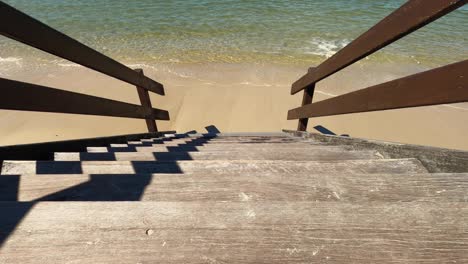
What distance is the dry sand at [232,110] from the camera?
5773mm

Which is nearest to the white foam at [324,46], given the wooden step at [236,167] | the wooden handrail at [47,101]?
the wooden handrail at [47,101]

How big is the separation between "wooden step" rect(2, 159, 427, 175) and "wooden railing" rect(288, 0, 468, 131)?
0.37m

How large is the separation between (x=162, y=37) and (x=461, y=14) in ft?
36.1

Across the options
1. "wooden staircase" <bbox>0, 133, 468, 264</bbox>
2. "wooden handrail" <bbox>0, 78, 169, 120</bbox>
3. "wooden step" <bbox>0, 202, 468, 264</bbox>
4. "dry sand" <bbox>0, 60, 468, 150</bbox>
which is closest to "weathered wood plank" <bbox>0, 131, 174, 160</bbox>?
"wooden handrail" <bbox>0, 78, 169, 120</bbox>

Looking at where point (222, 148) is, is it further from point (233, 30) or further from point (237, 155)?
point (233, 30)

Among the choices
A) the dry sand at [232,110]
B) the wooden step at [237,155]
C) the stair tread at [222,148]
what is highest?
the wooden step at [237,155]

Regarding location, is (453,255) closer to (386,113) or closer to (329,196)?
(329,196)

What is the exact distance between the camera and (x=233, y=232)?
3.39ft

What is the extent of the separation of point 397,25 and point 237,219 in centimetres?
135

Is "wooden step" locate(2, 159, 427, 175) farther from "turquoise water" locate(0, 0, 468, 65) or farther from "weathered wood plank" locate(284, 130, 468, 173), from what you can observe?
"turquoise water" locate(0, 0, 468, 65)

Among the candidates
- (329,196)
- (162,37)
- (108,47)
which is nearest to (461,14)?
(162,37)

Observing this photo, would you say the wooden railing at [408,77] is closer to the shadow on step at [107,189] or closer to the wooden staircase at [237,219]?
the wooden staircase at [237,219]

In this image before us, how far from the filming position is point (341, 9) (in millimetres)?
11938

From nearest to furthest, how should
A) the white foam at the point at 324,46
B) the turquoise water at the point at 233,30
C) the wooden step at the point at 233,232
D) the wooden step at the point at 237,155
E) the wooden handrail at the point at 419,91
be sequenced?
the wooden step at the point at 233,232 < the wooden handrail at the point at 419,91 < the wooden step at the point at 237,155 < the turquoise water at the point at 233,30 < the white foam at the point at 324,46
